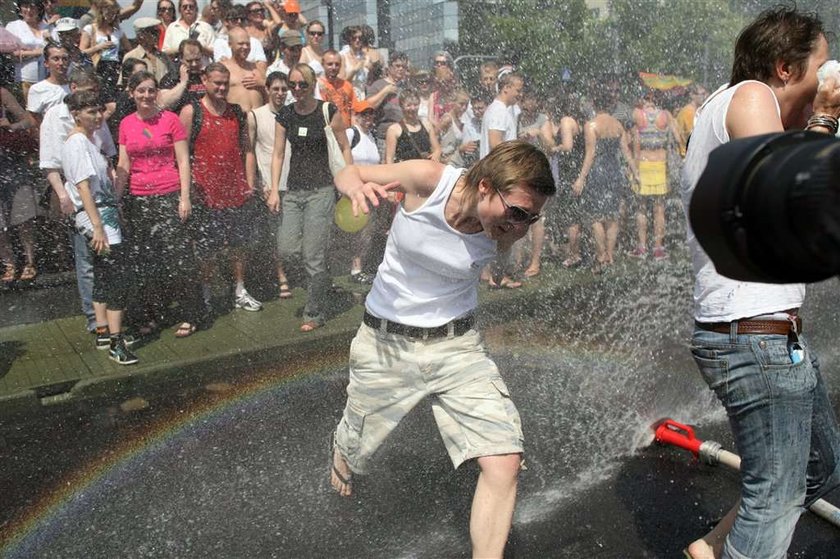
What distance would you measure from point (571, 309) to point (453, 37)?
556 cm

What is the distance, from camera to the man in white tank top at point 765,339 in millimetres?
2260

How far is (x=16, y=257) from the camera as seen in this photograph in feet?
24.7

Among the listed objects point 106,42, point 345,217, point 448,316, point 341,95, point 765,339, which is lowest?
point 345,217

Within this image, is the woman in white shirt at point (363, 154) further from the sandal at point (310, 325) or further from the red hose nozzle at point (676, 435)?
the red hose nozzle at point (676, 435)

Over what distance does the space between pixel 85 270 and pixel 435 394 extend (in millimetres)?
4101

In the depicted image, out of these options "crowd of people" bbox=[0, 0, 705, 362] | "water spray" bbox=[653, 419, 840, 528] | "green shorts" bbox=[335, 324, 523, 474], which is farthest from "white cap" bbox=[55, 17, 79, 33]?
"water spray" bbox=[653, 419, 840, 528]

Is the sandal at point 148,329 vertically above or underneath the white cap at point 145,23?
underneath

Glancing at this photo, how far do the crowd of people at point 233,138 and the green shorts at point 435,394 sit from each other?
3.31m

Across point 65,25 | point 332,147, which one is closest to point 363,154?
point 332,147

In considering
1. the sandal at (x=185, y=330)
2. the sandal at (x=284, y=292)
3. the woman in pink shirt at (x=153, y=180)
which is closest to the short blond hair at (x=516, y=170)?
the woman in pink shirt at (x=153, y=180)

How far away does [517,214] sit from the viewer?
9.00 ft

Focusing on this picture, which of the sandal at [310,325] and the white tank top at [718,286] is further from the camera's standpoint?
the sandal at [310,325]

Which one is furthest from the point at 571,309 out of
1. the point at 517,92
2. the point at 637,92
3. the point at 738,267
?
Answer: the point at 738,267

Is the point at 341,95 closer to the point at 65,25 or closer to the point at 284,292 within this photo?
the point at 284,292
